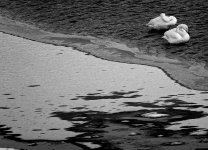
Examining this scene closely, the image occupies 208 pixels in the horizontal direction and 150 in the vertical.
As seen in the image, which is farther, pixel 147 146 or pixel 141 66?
pixel 141 66

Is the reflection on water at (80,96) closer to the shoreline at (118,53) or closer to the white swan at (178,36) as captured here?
the shoreline at (118,53)

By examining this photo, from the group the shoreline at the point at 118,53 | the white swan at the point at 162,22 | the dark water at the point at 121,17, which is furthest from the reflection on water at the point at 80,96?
the white swan at the point at 162,22

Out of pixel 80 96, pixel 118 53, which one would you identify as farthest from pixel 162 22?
pixel 80 96

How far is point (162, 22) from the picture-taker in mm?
11180

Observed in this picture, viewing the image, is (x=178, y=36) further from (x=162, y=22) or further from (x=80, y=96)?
(x=80, y=96)

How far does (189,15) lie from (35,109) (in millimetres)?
6154

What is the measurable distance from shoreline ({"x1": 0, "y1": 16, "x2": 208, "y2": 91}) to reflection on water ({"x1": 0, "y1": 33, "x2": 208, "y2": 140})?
24 cm

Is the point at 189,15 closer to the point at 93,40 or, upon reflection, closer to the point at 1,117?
the point at 93,40

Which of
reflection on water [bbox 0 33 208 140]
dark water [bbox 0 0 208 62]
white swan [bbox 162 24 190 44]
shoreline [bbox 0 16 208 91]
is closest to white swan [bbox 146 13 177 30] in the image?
dark water [bbox 0 0 208 62]

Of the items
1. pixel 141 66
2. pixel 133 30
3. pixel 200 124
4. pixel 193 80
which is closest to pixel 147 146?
pixel 200 124

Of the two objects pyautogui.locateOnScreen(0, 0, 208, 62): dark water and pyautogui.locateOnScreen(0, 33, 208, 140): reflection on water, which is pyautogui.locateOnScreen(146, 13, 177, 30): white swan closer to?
pyautogui.locateOnScreen(0, 0, 208, 62): dark water

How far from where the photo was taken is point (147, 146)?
18.9 ft

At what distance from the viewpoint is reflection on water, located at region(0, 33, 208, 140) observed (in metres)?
6.57

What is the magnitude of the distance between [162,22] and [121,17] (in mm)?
1522
